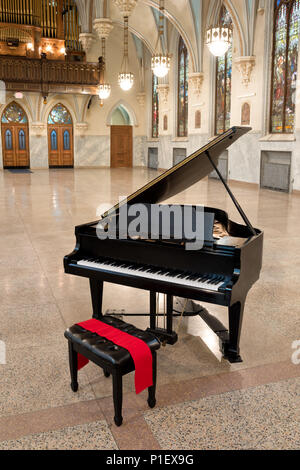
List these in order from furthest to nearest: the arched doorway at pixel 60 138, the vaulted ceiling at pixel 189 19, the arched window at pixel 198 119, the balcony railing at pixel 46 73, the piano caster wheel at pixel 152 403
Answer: the arched doorway at pixel 60 138, the balcony railing at pixel 46 73, the arched window at pixel 198 119, the vaulted ceiling at pixel 189 19, the piano caster wheel at pixel 152 403

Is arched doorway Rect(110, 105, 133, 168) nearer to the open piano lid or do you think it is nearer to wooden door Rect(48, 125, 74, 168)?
wooden door Rect(48, 125, 74, 168)

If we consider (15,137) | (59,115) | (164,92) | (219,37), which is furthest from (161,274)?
(59,115)

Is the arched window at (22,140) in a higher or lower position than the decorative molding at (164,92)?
lower

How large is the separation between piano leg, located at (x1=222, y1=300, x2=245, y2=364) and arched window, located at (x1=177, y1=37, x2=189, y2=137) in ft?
60.0

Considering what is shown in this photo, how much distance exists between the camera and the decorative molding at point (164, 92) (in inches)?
849

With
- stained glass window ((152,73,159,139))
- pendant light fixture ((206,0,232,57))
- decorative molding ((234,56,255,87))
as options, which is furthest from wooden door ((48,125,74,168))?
pendant light fixture ((206,0,232,57))

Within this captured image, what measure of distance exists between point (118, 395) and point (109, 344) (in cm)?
29

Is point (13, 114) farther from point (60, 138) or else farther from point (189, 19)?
point (189, 19)

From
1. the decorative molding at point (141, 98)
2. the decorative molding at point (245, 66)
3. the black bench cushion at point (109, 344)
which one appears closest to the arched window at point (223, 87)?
the decorative molding at point (245, 66)

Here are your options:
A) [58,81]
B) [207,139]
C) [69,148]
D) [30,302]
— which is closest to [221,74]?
[207,139]

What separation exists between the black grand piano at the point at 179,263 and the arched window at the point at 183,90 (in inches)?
694

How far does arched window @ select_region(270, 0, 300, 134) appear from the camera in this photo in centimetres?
1291

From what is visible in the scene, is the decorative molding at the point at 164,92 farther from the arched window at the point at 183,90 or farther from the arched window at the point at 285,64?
the arched window at the point at 285,64
